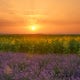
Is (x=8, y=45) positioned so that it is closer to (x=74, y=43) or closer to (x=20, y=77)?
(x=74, y=43)

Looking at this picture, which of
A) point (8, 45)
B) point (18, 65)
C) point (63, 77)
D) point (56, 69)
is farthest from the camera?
point (8, 45)

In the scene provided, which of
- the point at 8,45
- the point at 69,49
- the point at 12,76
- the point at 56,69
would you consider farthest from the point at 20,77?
the point at 8,45

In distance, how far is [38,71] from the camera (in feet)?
22.3

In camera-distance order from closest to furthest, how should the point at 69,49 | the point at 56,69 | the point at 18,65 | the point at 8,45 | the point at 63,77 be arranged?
the point at 63,77, the point at 56,69, the point at 18,65, the point at 69,49, the point at 8,45

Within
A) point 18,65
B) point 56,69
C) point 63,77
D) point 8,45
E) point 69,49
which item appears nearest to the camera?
point 63,77

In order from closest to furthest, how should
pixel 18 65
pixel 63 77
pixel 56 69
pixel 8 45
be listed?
pixel 63 77
pixel 56 69
pixel 18 65
pixel 8 45

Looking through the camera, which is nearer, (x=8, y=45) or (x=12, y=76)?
(x=12, y=76)

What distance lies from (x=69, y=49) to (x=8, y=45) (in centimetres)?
441

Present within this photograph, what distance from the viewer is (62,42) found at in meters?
20.6

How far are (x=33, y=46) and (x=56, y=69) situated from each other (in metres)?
13.8

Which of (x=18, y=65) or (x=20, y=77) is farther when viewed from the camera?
(x=18, y=65)

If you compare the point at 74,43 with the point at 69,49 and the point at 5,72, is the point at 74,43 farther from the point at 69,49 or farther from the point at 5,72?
the point at 5,72

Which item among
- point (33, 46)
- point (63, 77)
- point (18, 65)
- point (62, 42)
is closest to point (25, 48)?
point (33, 46)

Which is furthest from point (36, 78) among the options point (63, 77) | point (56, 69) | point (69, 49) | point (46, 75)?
point (69, 49)
